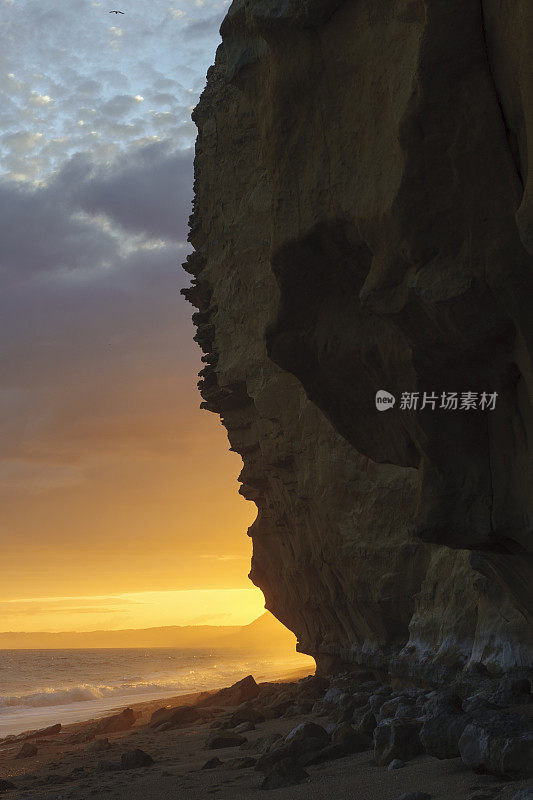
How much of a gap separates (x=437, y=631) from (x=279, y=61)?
43.6ft

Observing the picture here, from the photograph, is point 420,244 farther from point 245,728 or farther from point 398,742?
point 245,728

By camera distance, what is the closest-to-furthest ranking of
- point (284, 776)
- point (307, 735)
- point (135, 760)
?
point (284, 776), point (307, 735), point (135, 760)

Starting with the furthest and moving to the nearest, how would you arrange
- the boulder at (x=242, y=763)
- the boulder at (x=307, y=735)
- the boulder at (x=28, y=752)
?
the boulder at (x=28, y=752)
the boulder at (x=242, y=763)
the boulder at (x=307, y=735)

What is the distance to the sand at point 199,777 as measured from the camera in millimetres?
7562

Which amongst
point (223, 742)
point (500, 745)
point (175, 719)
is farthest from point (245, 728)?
point (500, 745)

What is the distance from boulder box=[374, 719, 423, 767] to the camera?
29.0ft

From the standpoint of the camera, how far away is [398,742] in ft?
29.3

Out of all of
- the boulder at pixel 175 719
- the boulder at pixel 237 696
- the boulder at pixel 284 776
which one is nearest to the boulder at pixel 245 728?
the boulder at pixel 175 719

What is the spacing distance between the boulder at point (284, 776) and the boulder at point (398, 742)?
1026 millimetres

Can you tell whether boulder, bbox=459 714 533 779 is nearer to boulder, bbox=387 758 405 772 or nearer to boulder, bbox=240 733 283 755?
boulder, bbox=387 758 405 772

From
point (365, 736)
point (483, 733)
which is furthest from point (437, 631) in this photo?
point (483, 733)

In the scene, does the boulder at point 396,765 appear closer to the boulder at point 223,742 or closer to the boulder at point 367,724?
the boulder at point 367,724

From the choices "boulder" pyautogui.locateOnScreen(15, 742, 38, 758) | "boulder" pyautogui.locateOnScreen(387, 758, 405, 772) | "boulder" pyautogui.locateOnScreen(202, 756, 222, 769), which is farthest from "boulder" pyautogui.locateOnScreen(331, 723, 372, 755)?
"boulder" pyautogui.locateOnScreen(15, 742, 38, 758)

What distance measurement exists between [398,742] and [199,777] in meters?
4.06
